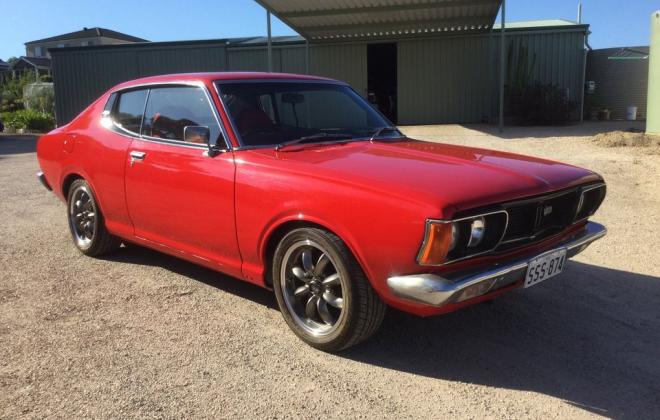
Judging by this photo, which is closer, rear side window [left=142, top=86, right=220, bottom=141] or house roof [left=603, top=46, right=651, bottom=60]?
rear side window [left=142, top=86, right=220, bottom=141]

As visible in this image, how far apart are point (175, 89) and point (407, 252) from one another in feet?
7.94

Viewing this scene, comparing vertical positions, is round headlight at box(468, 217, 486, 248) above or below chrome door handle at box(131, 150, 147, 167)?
below

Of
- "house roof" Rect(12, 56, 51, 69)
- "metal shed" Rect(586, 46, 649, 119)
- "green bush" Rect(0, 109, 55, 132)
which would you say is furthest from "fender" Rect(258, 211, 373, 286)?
"house roof" Rect(12, 56, 51, 69)

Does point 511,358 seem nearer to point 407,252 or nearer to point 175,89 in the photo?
point 407,252

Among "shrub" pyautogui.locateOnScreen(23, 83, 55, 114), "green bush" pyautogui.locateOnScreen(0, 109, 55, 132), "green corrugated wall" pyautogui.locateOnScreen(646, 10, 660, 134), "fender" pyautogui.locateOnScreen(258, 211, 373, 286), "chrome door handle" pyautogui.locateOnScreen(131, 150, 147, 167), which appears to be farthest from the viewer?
"shrub" pyautogui.locateOnScreen(23, 83, 55, 114)

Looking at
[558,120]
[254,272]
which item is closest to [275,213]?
[254,272]

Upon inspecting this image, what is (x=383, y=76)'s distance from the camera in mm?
21391

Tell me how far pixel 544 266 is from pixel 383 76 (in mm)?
19052

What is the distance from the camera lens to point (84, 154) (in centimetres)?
489

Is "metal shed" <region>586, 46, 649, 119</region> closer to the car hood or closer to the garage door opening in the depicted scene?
the garage door opening

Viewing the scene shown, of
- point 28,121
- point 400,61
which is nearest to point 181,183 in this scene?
point 400,61

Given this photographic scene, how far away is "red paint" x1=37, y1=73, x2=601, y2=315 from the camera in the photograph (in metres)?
2.83

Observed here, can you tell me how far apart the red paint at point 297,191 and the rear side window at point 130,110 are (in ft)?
0.36

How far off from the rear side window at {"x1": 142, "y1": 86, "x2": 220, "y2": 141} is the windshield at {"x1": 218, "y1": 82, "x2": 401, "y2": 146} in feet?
0.57
